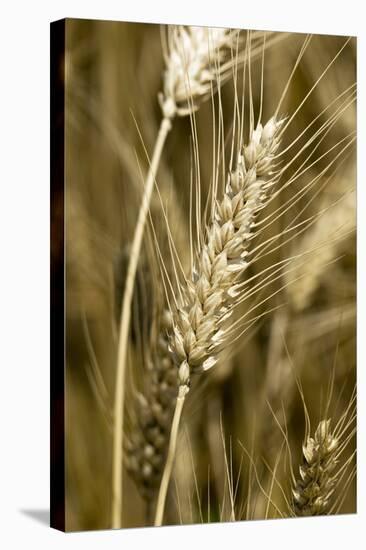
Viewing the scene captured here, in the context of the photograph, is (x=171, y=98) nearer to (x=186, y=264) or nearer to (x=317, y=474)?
(x=186, y=264)

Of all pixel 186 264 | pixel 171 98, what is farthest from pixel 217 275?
pixel 171 98

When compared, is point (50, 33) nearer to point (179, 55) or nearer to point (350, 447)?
point (179, 55)

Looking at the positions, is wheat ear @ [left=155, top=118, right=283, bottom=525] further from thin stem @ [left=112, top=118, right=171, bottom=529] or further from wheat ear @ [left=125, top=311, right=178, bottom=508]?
thin stem @ [left=112, top=118, right=171, bottom=529]

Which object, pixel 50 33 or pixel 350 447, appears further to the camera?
pixel 350 447

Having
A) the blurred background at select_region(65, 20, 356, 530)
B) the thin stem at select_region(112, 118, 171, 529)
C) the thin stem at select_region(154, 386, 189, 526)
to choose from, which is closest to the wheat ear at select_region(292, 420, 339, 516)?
the blurred background at select_region(65, 20, 356, 530)

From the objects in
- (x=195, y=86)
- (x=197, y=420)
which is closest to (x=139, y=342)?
(x=197, y=420)

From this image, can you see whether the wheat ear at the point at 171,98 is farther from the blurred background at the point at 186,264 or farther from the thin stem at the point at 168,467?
the thin stem at the point at 168,467
